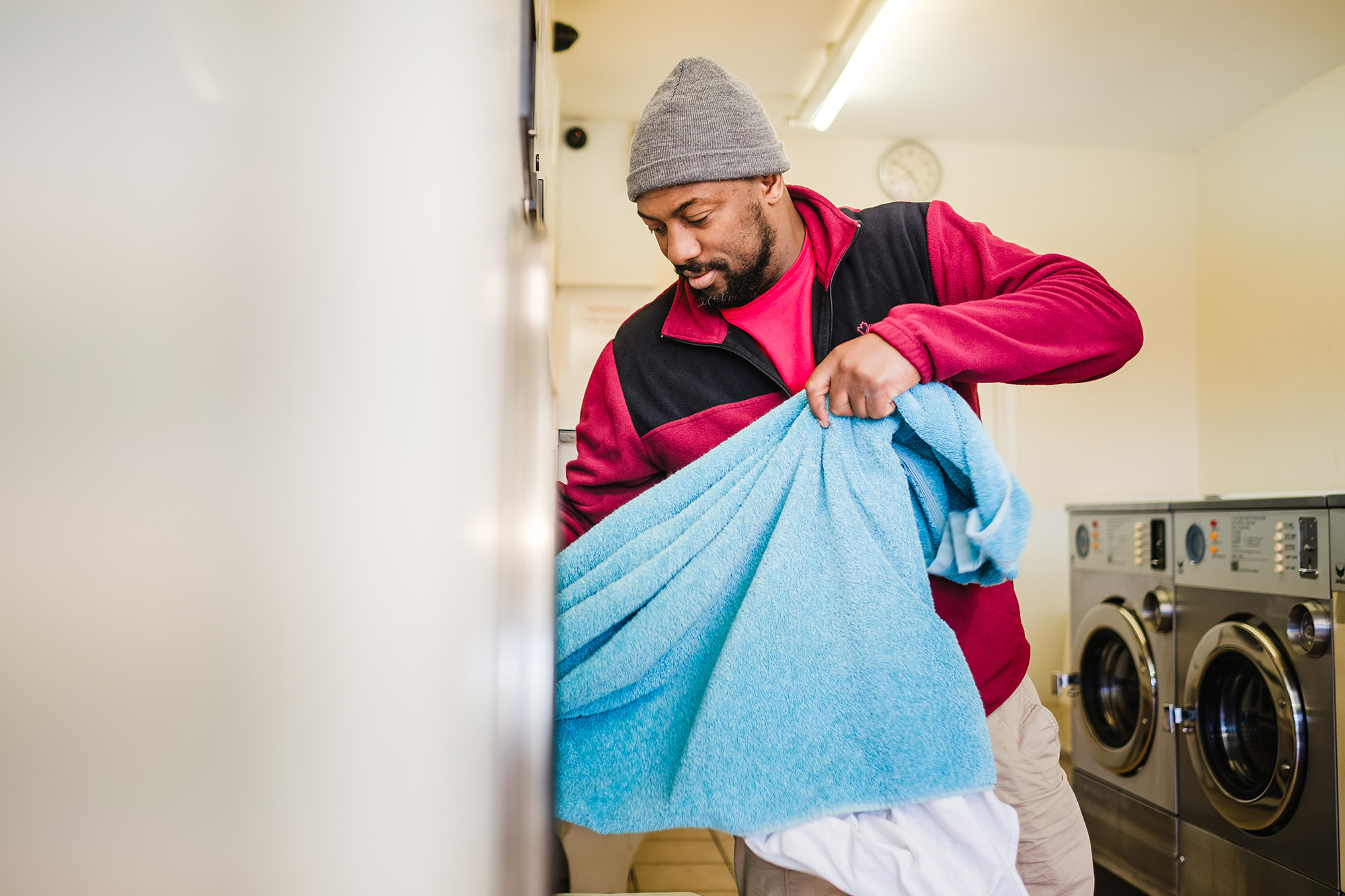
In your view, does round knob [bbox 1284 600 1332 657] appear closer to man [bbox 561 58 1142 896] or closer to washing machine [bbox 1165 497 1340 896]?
washing machine [bbox 1165 497 1340 896]

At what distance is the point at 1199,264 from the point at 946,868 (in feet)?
11.1

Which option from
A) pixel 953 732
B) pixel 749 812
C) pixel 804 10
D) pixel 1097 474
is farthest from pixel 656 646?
pixel 1097 474

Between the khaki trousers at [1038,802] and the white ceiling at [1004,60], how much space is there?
7.53 ft

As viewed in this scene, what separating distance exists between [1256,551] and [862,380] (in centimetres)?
164

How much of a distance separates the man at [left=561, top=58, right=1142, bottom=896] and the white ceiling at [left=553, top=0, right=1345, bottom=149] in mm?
1889

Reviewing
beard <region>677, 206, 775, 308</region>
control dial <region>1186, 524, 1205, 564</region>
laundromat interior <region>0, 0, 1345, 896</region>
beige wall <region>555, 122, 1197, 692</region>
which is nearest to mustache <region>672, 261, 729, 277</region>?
beard <region>677, 206, 775, 308</region>

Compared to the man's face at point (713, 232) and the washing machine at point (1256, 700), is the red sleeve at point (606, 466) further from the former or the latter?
the washing machine at point (1256, 700)

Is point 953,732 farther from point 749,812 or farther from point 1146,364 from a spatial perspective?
point 1146,364

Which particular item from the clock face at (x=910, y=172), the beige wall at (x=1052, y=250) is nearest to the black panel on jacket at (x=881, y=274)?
the beige wall at (x=1052, y=250)

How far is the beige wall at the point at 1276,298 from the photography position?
275cm

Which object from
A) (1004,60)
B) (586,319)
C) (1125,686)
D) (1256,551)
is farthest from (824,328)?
(586,319)

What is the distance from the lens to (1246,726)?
193cm

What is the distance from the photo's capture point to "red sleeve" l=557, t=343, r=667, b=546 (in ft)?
3.20

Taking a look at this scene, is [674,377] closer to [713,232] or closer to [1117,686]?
[713,232]
